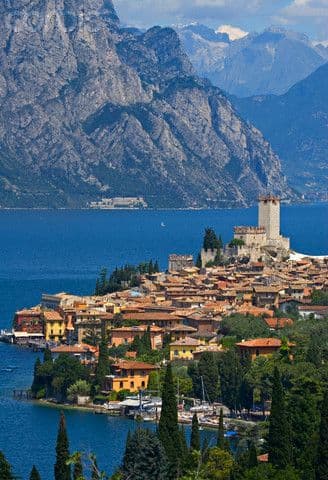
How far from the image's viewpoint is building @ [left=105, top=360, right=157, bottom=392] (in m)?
62.0

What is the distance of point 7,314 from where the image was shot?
93875mm

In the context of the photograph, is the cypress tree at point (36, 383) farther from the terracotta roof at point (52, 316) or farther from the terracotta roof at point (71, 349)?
the terracotta roof at point (52, 316)

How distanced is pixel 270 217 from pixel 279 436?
62.3 meters

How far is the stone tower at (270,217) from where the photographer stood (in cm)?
10475

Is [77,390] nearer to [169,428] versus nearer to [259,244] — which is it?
[169,428]

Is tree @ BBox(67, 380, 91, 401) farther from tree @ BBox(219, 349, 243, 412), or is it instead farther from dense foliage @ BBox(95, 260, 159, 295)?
dense foliage @ BBox(95, 260, 159, 295)

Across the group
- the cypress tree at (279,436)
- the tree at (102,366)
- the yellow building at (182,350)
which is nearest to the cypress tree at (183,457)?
the cypress tree at (279,436)

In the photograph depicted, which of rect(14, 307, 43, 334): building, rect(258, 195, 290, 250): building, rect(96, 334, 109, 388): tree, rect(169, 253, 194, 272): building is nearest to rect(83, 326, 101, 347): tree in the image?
rect(14, 307, 43, 334): building

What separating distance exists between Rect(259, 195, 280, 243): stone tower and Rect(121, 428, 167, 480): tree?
2645 inches

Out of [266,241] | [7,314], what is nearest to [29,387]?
[7,314]

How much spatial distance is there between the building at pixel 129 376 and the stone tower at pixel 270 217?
138 feet

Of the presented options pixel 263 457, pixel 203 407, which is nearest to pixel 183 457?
pixel 263 457

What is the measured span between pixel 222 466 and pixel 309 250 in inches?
4013

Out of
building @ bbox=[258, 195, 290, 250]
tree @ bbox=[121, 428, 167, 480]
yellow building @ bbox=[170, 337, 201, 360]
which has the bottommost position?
tree @ bbox=[121, 428, 167, 480]
